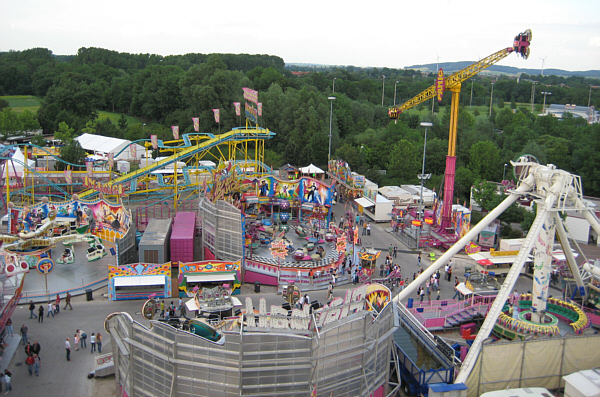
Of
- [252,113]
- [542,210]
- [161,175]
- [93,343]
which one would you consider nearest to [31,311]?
[93,343]

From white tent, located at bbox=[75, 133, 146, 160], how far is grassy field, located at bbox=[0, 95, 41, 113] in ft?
108

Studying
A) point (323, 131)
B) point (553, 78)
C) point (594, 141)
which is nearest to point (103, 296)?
point (323, 131)

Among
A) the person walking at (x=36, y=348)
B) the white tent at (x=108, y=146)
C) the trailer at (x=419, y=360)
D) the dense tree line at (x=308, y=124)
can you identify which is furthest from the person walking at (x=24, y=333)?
the white tent at (x=108, y=146)

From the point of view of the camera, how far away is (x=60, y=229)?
36750mm

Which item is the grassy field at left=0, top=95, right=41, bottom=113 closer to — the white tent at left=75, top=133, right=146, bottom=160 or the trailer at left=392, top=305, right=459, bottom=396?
the white tent at left=75, top=133, right=146, bottom=160

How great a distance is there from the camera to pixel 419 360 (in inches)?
907

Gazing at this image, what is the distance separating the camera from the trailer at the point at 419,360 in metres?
21.5

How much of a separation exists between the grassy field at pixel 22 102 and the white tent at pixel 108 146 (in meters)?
33.0

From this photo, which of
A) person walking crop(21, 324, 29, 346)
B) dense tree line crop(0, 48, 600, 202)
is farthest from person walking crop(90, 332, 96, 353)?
dense tree line crop(0, 48, 600, 202)

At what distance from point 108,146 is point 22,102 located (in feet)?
158

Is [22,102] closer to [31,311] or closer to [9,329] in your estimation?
[31,311]

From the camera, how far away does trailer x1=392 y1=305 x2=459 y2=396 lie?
70.5ft

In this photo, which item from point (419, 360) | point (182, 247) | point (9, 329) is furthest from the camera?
point (182, 247)

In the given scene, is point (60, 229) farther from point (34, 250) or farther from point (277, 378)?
point (277, 378)
